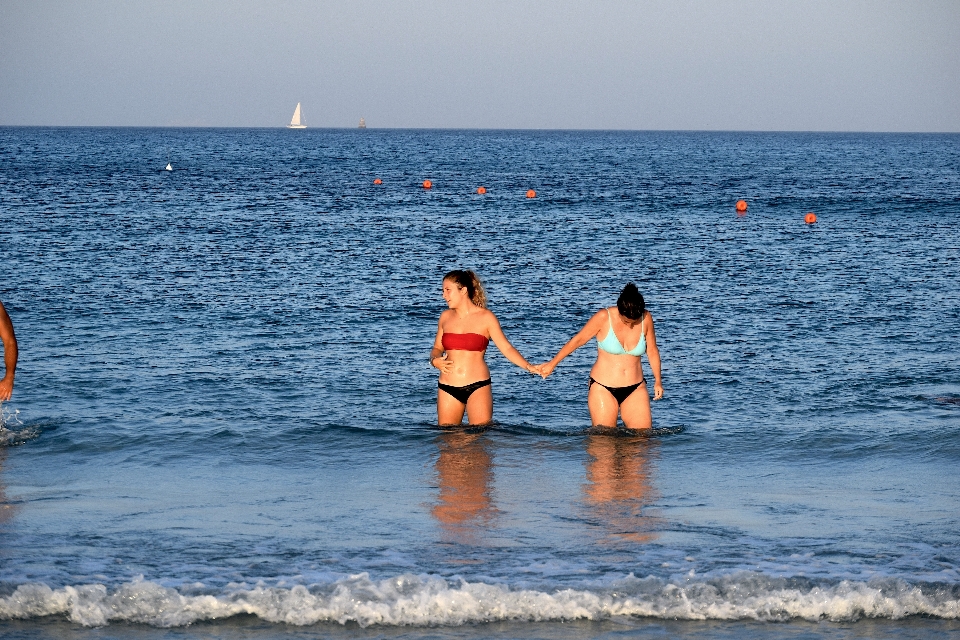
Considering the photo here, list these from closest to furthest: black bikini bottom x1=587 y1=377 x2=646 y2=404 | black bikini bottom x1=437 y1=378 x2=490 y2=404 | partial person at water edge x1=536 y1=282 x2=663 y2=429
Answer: partial person at water edge x1=536 y1=282 x2=663 y2=429 → black bikini bottom x1=587 y1=377 x2=646 y2=404 → black bikini bottom x1=437 y1=378 x2=490 y2=404

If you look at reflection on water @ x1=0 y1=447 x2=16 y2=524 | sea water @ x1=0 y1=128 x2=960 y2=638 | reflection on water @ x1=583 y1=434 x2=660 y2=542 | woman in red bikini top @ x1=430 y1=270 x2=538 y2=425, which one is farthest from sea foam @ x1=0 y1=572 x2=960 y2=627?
woman in red bikini top @ x1=430 y1=270 x2=538 y2=425

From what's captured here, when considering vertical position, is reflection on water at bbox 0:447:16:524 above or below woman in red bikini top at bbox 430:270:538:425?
below

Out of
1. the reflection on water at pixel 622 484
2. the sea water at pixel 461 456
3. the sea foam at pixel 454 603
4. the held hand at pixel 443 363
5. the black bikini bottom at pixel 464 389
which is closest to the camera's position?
the sea foam at pixel 454 603

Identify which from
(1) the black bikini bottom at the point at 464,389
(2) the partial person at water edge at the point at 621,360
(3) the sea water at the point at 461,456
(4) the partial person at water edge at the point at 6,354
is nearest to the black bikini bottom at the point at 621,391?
(2) the partial person at water edge at the point at 621,360

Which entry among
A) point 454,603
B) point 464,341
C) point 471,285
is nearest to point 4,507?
point 454,603

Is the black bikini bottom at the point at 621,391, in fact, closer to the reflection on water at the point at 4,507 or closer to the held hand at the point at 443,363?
the held hand at the point at 443,363

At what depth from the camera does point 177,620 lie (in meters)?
5.70

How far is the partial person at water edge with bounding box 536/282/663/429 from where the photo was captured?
920 centimetres

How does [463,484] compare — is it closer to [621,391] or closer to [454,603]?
[621,391]

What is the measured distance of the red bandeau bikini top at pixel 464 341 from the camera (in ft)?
31.2

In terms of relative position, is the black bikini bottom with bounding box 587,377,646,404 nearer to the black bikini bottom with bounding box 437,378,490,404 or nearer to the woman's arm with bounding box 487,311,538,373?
the woman's arm with bounding box 487,311,538,373

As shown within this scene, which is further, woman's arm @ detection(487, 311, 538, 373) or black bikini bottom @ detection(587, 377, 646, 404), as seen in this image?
black bikini bottom @ detection(587, 377, 646, 404)

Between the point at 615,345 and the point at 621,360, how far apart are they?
171mm

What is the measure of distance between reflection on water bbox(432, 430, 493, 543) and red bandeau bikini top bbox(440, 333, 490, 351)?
96 centimetres
